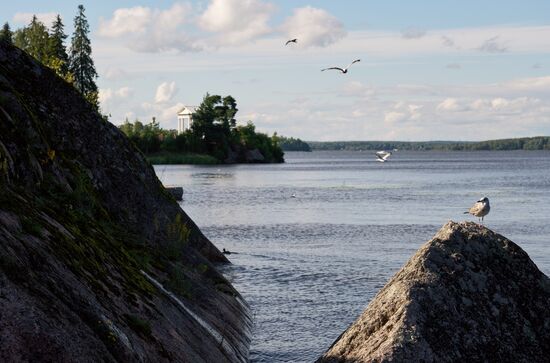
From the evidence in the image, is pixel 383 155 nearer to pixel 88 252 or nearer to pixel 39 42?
pixel 39 42

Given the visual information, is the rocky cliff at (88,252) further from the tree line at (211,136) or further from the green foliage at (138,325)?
the tree line at (211,136)

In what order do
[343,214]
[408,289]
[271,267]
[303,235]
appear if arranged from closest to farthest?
[408,289] → [271,267] → [303,235] → [343,214]

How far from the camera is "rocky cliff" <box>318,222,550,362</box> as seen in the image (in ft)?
21.7

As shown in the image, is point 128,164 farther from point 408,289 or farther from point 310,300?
point 408,289

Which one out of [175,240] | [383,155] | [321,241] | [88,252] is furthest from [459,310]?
[383,155]

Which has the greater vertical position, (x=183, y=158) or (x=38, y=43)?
(x=38, y=43)

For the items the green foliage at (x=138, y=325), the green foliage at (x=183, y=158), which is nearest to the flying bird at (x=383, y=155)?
the green foliage at (x=183, y=158)

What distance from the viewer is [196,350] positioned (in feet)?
29.1

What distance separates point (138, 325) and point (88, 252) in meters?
1.28

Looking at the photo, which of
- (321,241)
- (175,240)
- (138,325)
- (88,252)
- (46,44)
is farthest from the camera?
(46,44)

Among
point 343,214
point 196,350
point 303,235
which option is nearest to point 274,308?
point 196,350

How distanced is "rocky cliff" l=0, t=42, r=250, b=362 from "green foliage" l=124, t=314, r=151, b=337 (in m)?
0.01

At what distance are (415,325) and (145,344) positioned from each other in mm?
2263

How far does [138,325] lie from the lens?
7465mm
